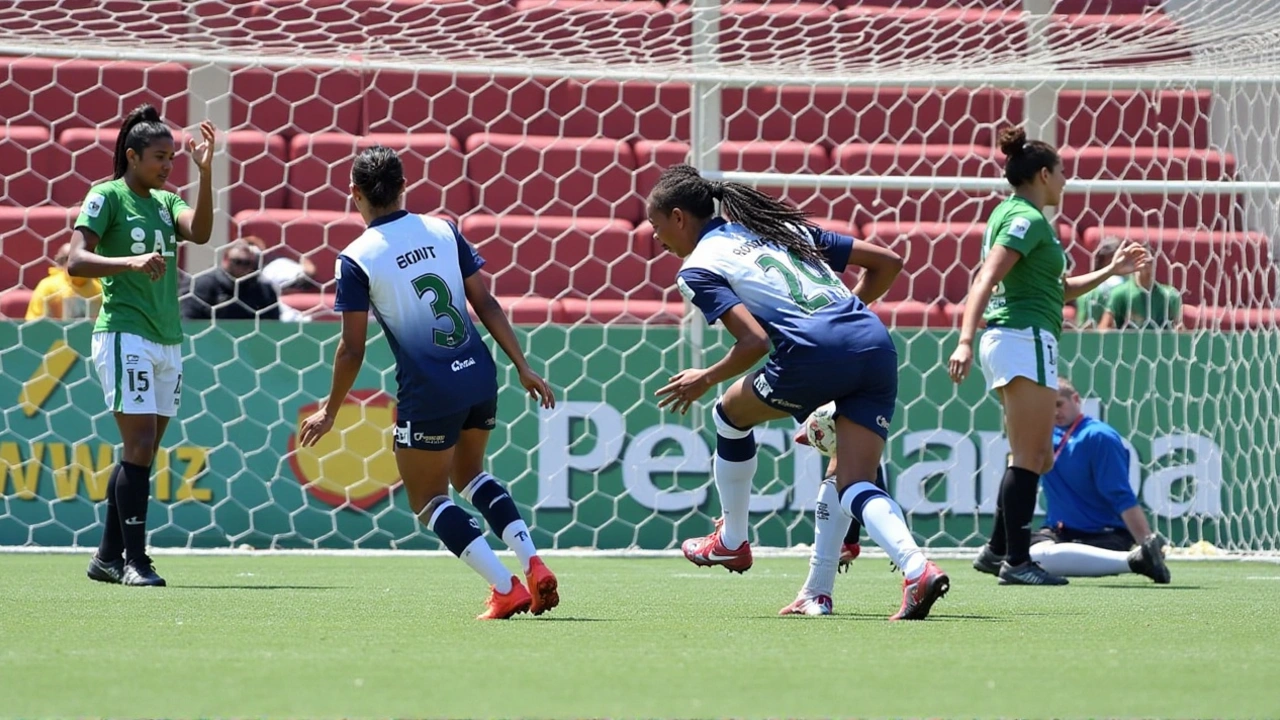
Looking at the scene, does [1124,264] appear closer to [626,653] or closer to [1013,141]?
[1013,141]

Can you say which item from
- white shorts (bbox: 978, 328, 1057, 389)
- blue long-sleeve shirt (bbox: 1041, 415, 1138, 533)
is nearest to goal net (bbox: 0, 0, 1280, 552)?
blue long-sleeve shirt (bbox: 1041, 415, 1138, 533)

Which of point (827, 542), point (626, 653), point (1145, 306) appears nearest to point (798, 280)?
point (827, 542)

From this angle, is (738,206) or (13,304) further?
(13,304)

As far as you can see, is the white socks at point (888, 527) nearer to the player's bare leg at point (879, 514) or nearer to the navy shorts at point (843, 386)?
the player's bare leg at point (879, 514)

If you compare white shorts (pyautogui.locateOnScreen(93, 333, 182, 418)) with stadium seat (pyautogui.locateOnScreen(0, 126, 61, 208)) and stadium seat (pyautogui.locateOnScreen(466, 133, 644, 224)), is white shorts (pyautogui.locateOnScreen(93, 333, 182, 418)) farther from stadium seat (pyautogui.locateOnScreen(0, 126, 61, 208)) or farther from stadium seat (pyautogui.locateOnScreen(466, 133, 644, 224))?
stadium seat (pyautogui.locateOnScreen(466, 133, 644, 224))

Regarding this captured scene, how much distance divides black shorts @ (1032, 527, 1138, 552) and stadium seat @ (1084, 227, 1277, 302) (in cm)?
214

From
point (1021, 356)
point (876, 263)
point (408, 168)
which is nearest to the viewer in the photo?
point (876, 263)

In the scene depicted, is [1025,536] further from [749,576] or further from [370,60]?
[370,60]

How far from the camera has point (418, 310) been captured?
4758 millimetres

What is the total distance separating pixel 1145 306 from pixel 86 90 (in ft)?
20.5

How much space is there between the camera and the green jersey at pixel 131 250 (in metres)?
6.07

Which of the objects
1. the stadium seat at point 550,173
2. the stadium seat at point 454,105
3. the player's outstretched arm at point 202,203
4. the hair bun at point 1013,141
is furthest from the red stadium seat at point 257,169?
the hair bun at point 1013,141

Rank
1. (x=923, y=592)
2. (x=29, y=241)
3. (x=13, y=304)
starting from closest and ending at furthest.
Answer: (x=923, y=592)
(x=13, y=304)
(x=29, y=241)

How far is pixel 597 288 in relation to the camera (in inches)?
414
